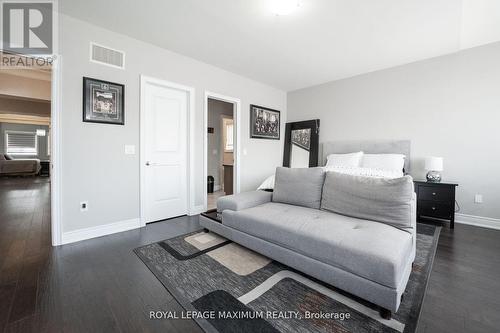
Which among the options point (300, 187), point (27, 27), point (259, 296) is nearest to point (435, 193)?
point (300, 187)

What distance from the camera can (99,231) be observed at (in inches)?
107

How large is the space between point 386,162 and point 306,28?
245cm

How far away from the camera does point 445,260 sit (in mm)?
2180

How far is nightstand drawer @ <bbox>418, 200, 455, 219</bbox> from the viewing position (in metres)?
3.18

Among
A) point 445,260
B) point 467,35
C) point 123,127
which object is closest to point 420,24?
point 467,35

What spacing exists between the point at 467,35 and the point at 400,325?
12.2ft

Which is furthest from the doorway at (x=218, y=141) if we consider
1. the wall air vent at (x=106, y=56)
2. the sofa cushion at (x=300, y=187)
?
the sofa cushion at (x=300, y=187)

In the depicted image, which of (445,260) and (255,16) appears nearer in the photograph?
(445,260)

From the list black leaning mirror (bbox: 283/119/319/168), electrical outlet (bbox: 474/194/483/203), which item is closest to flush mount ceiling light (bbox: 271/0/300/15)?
black leaning mirror (bbox: 283/119/319/168)

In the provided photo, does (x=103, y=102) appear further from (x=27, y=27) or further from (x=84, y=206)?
(x=84, y=206)

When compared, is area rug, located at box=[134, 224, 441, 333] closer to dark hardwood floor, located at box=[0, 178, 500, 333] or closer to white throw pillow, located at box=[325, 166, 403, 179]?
dark hardwood floor, located at box=[0, 178, 500, 333]

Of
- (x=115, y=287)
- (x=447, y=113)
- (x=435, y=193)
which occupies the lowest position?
(x=115, y=287)

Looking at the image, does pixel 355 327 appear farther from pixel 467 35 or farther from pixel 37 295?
pixel 467 35

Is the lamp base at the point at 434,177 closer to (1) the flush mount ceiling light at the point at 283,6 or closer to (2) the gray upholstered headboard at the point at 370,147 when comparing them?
(2) the gray upholstered headboard at the point at 370,147
